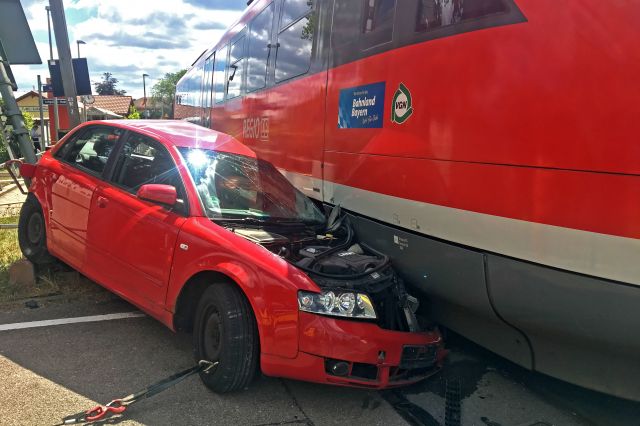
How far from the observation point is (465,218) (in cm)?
316

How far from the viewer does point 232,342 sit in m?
3.23

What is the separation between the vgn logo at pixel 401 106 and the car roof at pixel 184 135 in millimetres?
1680

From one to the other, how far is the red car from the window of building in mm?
4229

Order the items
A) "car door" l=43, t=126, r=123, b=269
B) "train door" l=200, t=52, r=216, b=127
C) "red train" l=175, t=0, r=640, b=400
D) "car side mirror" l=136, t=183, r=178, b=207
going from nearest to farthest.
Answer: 1. "red train" l=175, t=0, r=640, b=400
2. "car side mirror" l=136, t=183, r=178, b=207
3. "car door" l=43, t=126, r=123, b=269
4. "train door" l=200, t=52, r=216, b=127

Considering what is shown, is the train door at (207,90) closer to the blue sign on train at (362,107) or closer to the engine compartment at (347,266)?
the blue sign on train at (362,107)

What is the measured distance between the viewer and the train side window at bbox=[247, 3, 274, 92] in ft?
21.7

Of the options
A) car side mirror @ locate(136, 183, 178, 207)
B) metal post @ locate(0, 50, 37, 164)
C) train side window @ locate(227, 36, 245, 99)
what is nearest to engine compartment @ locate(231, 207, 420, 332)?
car side mirror @ locate(136, 183, 178, 207)

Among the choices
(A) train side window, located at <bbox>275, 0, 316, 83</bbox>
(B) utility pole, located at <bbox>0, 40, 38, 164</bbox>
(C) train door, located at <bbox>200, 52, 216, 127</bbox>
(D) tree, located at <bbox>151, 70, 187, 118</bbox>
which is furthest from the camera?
(D) tree, located at <bbox>151, 70, 187, 118</bbox>

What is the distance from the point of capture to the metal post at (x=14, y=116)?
21.6 feet

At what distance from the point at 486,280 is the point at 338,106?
2.16 meters

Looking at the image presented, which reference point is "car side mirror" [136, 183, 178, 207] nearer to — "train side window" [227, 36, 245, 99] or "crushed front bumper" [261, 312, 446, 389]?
"crushed front bumper" [261, 312, 446, 389]

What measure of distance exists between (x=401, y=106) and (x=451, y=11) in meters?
0.70

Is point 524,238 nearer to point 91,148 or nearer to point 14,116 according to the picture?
point 91,148

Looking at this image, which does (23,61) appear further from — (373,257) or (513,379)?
(513,379)
